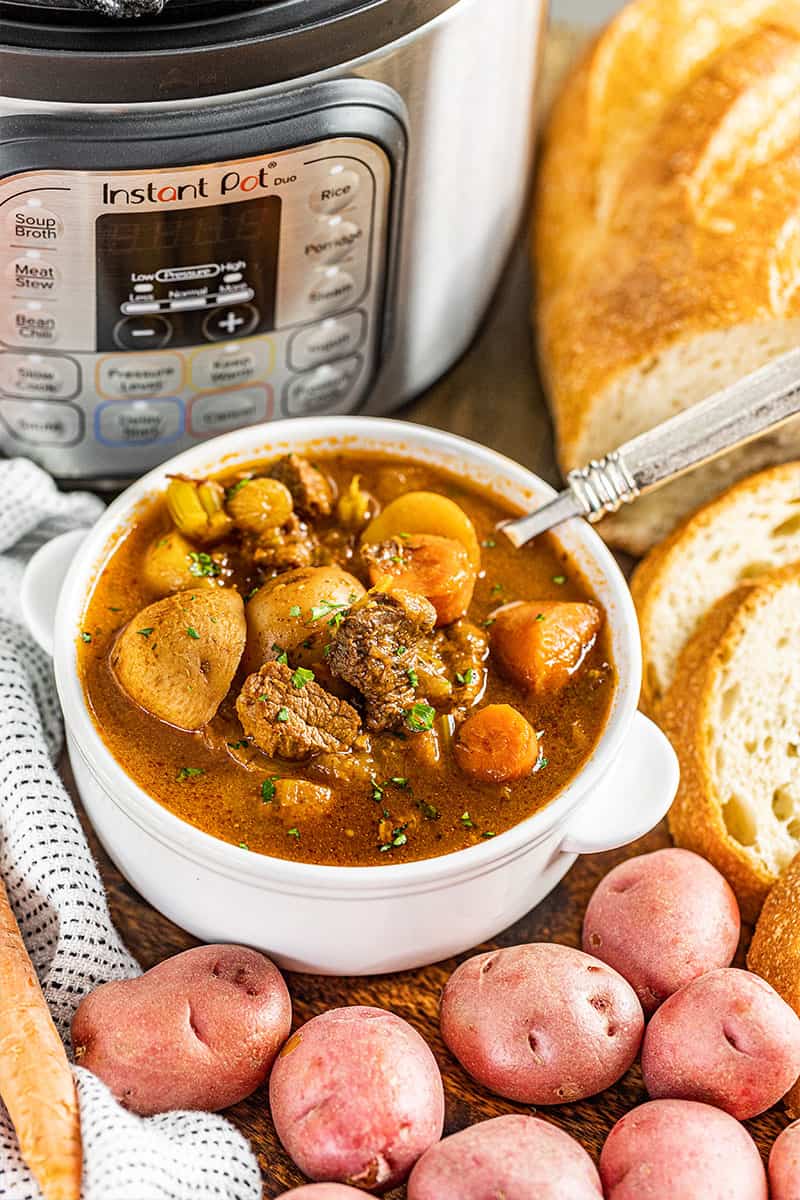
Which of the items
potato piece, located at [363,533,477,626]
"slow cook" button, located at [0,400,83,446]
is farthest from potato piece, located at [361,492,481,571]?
"slow cook" button, located at [0,400,83,446]

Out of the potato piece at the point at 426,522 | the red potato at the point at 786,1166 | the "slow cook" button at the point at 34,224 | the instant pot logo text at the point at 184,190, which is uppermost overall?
the instant pot logo text at the point at 184,190

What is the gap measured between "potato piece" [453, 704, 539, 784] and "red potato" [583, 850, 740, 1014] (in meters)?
0.22

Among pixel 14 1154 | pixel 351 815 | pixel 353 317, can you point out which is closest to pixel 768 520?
pixel 353 317

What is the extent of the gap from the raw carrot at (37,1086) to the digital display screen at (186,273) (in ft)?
2.59

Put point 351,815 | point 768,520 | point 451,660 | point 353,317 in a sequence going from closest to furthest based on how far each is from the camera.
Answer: point 351,815 < point 451,660 < point 353,317 < point 768,520

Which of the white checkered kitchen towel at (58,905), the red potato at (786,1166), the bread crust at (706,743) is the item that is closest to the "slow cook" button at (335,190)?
the white checkered kitchen towel at (58,905)

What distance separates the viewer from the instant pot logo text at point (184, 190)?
5.54 feet

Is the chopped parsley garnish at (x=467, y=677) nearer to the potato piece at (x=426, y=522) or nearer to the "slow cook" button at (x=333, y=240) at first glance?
the potato piece at (x=426, y=522)

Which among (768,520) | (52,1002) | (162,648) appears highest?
(162,648)

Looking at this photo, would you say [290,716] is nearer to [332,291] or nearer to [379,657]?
[379,657]

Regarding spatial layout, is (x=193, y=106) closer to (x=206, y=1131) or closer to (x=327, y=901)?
(x=327, y=901)

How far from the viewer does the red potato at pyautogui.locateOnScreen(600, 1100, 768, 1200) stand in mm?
1417

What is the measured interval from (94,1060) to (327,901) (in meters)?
0.29

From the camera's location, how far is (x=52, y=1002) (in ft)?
5.35
